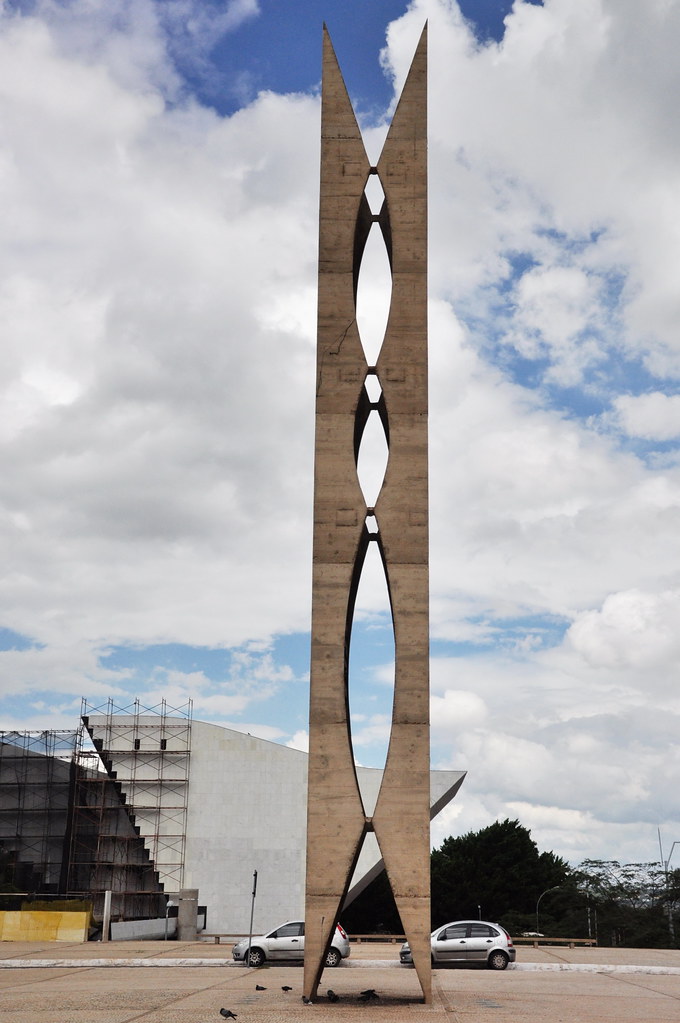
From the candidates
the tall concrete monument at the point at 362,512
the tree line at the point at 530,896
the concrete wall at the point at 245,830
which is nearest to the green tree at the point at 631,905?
the tree line at the point at 530,896

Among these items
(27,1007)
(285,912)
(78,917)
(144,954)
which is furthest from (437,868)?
(27,1007)

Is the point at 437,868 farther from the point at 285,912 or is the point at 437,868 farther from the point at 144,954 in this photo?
the point at 144,954

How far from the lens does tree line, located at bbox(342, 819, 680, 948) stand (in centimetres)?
5988

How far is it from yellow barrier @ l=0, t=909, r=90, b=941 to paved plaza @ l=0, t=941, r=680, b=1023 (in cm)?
739

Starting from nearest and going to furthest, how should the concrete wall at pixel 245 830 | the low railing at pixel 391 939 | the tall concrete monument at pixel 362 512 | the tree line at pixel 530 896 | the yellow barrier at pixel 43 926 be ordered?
1. the tall concrete monument at pixel 362 512
2. the yellow barrier at pixel 43 926
3. the low railing at pixel 391 939
4. the concrete wall at pixel 245 830
5. the tree line at pixel 530 896

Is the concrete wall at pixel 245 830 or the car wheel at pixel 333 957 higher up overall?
the concrete wall at pixel 245 830

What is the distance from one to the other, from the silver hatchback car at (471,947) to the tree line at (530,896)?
1224 inches

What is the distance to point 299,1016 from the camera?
664 inches

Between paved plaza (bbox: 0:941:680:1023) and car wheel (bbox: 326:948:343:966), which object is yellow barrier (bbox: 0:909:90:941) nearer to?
paved plaza (bbox: 0:941:680:1023)

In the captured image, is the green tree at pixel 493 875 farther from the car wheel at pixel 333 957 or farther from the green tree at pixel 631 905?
the car wheel at pixel 333 957

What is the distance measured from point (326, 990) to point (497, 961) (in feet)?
28.6

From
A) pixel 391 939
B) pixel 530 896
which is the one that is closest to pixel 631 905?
pixel 530 896

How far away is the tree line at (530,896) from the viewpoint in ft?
196

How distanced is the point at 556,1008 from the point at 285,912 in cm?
2958
